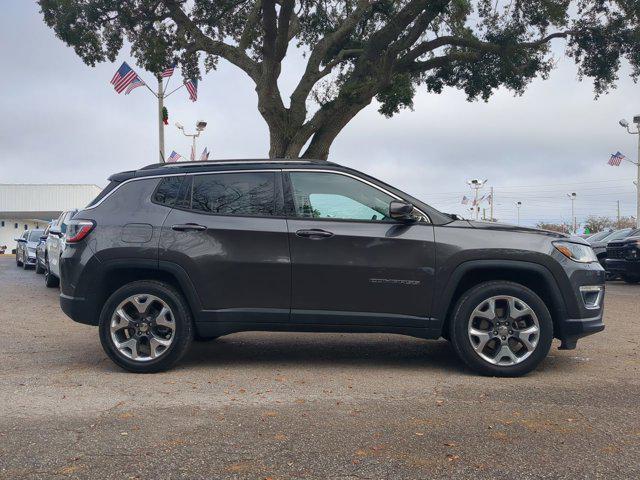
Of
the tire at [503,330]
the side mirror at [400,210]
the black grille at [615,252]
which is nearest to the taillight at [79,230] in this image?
the side mirror at [400,210]

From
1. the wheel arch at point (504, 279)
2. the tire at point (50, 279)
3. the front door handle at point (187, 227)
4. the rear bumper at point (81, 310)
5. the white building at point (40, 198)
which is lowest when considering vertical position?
the tire at point (50, 279)

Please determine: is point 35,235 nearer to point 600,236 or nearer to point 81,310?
point 600,236

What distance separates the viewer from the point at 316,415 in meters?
4.75

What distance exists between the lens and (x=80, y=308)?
6.12 meters

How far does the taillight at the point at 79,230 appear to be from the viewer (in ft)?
20.1

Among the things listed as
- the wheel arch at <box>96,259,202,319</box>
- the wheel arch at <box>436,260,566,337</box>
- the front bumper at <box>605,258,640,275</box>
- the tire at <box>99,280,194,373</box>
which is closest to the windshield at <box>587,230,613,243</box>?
the front bumper at <box>605,258,640,275</box>

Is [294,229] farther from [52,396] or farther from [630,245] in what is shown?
[630,245]

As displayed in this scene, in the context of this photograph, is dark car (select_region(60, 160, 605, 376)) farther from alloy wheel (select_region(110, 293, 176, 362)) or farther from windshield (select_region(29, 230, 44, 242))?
windshield (select_region(29, 230, 44, 242))

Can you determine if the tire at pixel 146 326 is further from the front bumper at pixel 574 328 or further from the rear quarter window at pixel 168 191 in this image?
the front bumper at pixel 574 328

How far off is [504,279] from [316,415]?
2.32m

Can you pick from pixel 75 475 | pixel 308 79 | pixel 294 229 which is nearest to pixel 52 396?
pixel 75 475

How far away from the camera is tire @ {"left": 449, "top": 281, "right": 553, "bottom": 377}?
5.85 meters

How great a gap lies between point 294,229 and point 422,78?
16.5m

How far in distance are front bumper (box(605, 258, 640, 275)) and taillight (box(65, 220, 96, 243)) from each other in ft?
47.3
